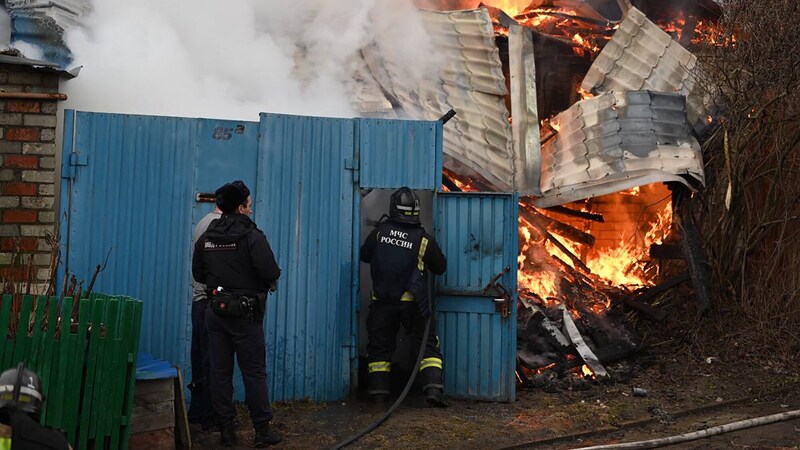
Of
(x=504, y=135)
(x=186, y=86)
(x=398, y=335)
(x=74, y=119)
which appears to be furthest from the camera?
(x=504, y=135)

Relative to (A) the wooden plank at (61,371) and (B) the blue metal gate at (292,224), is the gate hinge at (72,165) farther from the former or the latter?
(A) the wooden plank at (61,371)

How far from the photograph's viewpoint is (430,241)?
6914 mm

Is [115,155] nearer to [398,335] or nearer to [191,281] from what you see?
[191,281]

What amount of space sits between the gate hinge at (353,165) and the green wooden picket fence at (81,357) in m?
2.60

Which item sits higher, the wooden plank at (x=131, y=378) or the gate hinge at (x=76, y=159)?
the gate hinge at (x=76, y=159)

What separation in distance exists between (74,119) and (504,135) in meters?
4.89

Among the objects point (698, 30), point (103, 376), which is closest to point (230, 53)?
point (103, 376)

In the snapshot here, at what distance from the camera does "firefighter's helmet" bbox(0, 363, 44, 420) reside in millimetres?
2619

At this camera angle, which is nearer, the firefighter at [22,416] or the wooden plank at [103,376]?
the firefighter at [22,416]

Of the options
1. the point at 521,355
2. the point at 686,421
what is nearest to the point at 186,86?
the point at 521,355

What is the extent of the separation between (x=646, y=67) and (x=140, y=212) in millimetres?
6665

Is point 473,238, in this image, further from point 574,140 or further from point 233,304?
point 574,140

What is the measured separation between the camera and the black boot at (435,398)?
22.6 ft

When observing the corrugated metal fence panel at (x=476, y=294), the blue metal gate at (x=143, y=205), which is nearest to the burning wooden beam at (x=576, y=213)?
the corrugated metal fence panel at (x=476, y=294)
